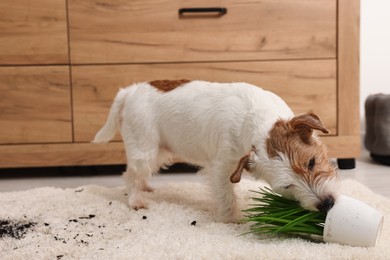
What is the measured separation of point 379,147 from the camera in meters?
2.75

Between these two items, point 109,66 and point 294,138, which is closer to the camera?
point 294,138

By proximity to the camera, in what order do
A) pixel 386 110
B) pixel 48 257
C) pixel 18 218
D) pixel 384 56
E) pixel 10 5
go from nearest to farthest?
pixel 48 257
pixel 18 218
pixel 10 5
pixel 386 110
pixel 384 56

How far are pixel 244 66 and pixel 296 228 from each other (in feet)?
3.90

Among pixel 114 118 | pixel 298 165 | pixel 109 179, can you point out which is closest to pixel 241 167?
pixel 298 165

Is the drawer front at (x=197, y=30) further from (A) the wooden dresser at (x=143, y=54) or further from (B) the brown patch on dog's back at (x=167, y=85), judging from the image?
(B) the brown patch on dog's back at (x=167, y=85)

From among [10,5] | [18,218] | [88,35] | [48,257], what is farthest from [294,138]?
[10,5]

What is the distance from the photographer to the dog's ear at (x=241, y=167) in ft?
4.75

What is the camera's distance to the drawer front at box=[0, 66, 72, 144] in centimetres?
246

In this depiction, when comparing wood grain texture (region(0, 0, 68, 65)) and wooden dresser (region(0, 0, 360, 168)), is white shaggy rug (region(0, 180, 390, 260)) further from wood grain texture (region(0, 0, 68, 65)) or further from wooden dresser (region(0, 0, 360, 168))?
wood grain texture (region(0, 0, 68, 65))

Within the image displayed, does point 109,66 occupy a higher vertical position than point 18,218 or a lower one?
higher

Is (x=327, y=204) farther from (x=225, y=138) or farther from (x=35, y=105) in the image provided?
(x=35, y=105)

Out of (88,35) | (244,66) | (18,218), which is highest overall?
(88,35)

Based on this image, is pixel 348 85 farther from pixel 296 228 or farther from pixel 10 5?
pixel 10 5

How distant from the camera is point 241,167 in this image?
57.4 inches
